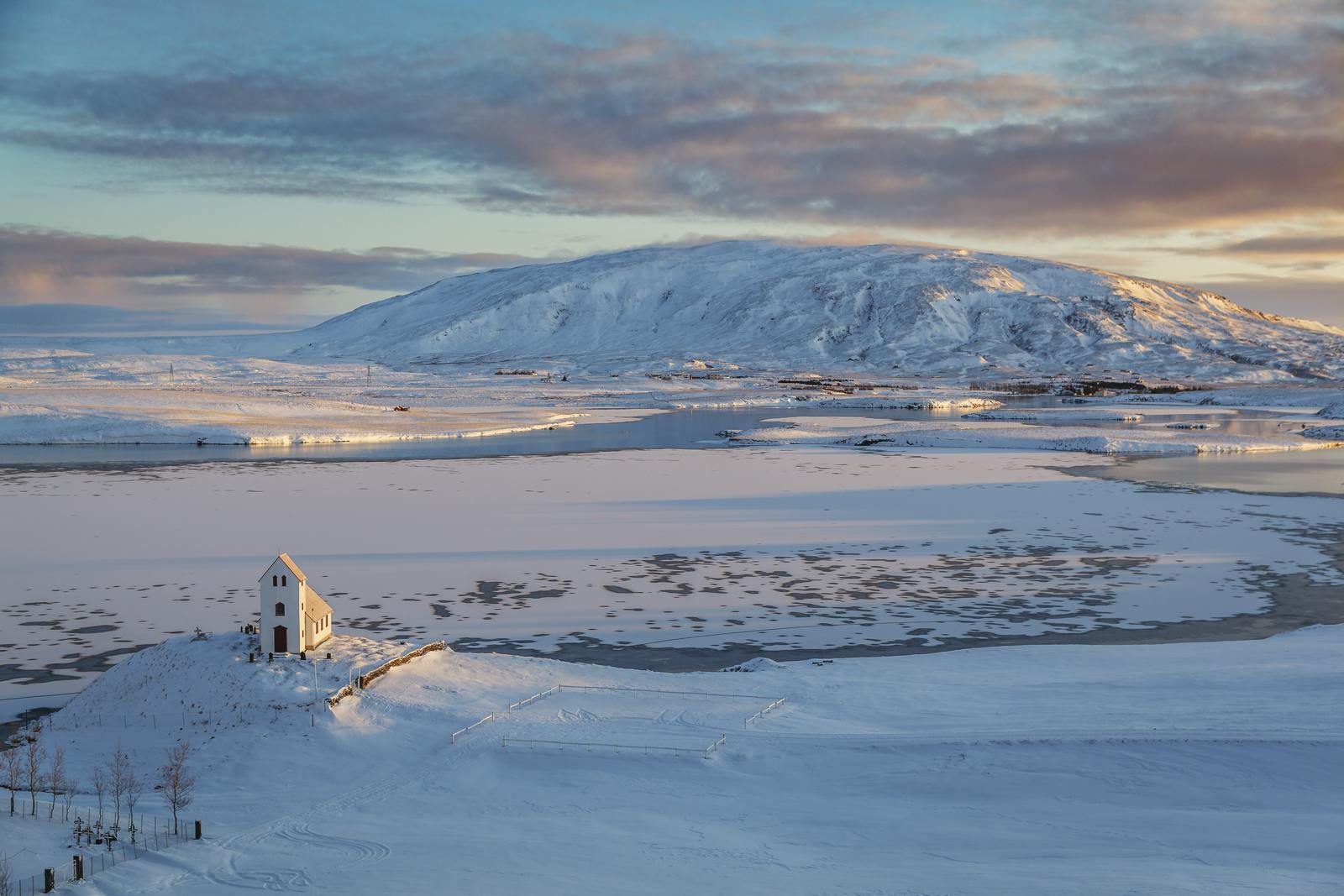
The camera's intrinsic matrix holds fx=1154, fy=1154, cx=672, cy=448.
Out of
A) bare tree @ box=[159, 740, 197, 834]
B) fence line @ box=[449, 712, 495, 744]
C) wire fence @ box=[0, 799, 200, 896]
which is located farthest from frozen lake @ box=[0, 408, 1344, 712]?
wire fence @ box=[0, 799, 200, 896]

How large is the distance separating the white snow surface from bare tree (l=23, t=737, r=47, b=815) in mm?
454

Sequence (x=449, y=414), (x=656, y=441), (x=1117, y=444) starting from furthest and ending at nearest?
(x=449, y=414) → (x=656, y=441) → (x=1117, y=444)

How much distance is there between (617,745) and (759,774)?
2.93 meters

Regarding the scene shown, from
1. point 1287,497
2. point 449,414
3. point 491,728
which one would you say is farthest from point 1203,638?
point 449,414

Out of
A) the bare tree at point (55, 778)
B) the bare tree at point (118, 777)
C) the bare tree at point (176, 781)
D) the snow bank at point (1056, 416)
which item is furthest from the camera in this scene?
the snow bank at point (1056, 416)

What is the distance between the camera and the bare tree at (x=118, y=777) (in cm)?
1905

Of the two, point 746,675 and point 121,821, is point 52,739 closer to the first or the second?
point 121,821

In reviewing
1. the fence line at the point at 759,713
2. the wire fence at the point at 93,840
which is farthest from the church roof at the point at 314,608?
the fence line at the point at 759,713

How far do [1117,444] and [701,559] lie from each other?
49.6 meters

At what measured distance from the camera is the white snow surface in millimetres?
17281

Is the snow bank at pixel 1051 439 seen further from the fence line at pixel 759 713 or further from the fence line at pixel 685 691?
the fence line at pixel 759 713

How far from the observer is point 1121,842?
18.2 metres

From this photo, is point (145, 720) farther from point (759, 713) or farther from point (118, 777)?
point (759, 713)

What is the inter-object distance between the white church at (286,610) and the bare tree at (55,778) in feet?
16.2
